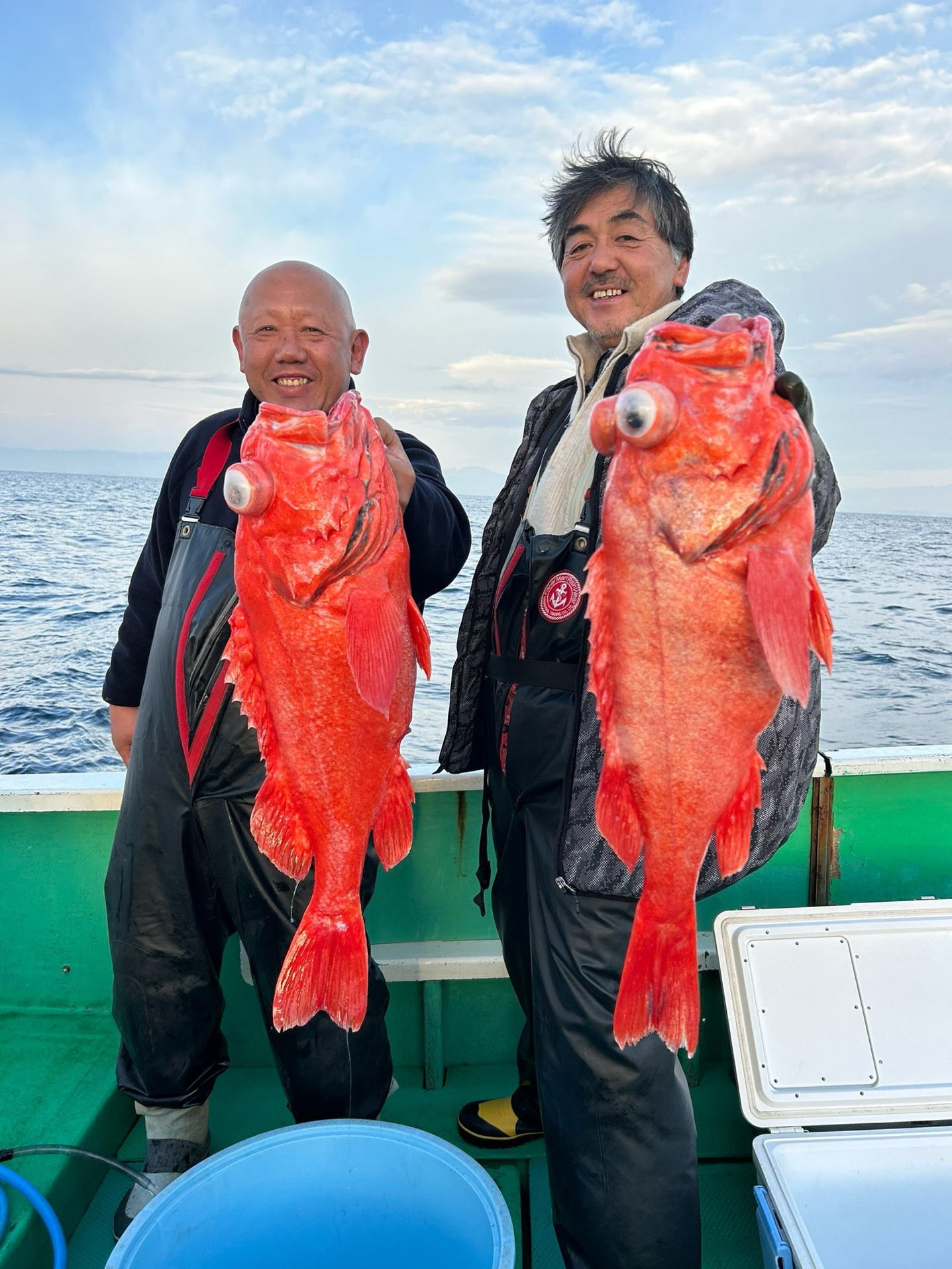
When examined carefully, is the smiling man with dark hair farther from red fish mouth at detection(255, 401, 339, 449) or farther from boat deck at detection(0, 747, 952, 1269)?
boat deck at detection(0, 747, 952, 1269)

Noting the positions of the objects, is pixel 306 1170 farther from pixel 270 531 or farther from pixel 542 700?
pixel 270 531

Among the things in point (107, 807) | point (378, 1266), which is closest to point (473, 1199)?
point (378, 1266)

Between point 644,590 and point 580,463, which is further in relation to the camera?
point 580,463

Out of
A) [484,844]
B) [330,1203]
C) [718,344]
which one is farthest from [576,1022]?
[718,344]

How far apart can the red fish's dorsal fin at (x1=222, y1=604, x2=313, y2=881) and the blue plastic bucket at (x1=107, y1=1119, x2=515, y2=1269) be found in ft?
2.84

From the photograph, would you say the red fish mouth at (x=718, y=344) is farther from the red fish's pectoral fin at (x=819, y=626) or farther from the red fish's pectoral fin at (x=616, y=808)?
the red fish's pectoral fin at (x=616, y=808)

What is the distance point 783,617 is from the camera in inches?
54.7

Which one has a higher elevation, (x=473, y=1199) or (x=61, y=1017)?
(x=473, y=1199)

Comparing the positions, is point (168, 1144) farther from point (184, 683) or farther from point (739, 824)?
point (739, 824)

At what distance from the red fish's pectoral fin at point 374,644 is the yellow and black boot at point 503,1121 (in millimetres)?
2321

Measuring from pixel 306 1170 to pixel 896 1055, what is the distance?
193 cm

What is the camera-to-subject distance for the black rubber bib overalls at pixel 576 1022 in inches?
91.0

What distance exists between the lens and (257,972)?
2.84 meters

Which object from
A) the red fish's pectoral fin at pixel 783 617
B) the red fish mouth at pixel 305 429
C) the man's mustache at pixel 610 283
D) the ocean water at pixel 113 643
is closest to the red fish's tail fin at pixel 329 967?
the red fish mouth at pixel 305 429
